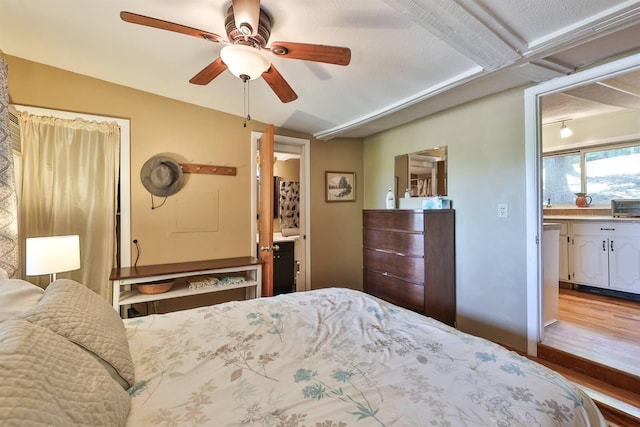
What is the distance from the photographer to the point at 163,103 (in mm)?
2889

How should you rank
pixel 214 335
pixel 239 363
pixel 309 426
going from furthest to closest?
pixel 214 335
pixel 239 363
pixel 309 426

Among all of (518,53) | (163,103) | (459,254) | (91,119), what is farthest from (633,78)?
(91,119)

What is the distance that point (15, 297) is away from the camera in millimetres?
1182

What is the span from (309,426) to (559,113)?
414cm

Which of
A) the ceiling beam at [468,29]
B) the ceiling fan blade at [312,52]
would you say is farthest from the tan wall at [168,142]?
the ceiling beam at [468,29]

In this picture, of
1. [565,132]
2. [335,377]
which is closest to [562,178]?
[565,132]

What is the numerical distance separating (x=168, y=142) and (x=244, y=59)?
5.79ft

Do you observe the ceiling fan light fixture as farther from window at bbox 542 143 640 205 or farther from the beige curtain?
window at bbox 542 143 640 205

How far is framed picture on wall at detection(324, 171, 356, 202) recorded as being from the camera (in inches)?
152

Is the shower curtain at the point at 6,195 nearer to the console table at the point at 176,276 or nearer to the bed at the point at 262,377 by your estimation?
the console table at the point at 176,276

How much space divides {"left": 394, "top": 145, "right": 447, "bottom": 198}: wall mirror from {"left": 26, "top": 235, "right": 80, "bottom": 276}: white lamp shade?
10.2 ft

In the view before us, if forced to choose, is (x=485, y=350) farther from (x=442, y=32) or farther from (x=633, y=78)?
(x=633, y=78)

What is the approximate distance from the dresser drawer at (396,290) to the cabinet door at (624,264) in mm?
2601

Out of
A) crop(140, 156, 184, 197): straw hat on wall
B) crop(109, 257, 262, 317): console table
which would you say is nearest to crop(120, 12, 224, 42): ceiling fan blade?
crop(140, 156, 184, 197): straw hat on wall
